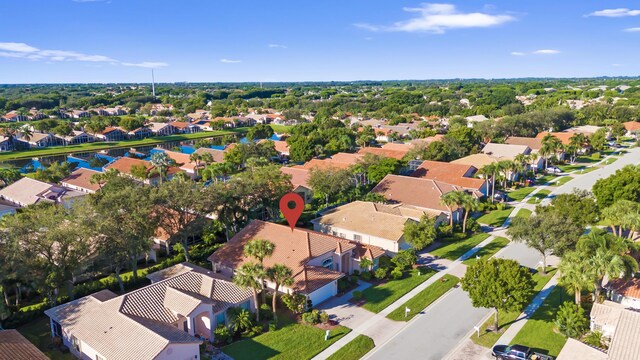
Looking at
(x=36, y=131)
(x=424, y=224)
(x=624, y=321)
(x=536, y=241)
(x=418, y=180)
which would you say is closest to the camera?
(x=624, y=321)

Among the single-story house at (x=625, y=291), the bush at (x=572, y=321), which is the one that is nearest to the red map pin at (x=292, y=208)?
the bush at (x=572, y=321)

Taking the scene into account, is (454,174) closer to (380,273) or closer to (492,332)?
(380,273)

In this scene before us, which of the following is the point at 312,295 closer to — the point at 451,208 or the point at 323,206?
the point at 451,208

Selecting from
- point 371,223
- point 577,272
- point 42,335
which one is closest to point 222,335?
point 42,335

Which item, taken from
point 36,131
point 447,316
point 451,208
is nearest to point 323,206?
point 451,208

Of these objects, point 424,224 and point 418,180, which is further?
point 418,180

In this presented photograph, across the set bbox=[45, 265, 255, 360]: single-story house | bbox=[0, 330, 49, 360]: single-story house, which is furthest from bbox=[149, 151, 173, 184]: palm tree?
bbox=[0, 330, 49, 360]: single-story house

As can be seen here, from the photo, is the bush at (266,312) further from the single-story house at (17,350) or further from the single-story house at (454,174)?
the single-story house at (454,174)
